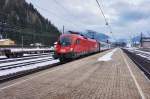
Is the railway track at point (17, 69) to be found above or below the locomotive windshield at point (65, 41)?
below

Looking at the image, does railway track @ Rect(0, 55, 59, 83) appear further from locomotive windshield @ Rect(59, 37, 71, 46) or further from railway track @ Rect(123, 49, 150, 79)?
railway track @ Rect(123, 49, 150, 79)

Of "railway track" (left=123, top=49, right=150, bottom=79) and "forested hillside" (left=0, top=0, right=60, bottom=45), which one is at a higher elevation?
"forested hillside" (left=0, top=0, right=60, bottom=45)

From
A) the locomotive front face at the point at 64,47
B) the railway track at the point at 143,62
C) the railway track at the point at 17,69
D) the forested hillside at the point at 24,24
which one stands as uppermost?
the forested hillside at the point at 24,24

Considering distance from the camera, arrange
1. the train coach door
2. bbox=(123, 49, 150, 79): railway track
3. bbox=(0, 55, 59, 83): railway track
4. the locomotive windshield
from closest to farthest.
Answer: bbox=(0, 55, 59, 83): railway track → bbox=(123, 49, 150, 79): railway track → the locomotive windshield → the train coach door

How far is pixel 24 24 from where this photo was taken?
130 meters

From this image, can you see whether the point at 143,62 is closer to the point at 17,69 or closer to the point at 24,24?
the point at 17,69

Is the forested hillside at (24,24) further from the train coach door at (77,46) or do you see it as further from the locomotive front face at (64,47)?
the locomotive front face at (64,47)

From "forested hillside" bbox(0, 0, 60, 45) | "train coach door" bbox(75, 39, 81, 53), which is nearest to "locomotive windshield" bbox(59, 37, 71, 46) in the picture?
"train coach door" bbox(75, 39, 81, 53)

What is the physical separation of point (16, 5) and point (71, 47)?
119 m

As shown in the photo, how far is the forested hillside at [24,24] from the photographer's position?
100 metres

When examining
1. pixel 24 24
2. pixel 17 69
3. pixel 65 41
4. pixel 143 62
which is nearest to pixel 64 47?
pixel 65 41

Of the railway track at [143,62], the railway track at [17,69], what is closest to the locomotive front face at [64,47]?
the railway track at [17,69]

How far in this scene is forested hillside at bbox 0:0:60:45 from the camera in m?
100

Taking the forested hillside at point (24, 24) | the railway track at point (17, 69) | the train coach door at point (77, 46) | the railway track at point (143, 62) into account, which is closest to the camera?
the railway track at point (17, 69)
